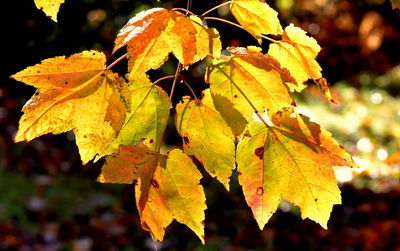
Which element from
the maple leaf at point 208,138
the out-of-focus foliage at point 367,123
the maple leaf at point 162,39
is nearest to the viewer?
the maple leaf at point 162,39

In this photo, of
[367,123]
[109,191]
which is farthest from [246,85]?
[367,123]

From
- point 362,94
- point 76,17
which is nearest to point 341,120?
point 362,94

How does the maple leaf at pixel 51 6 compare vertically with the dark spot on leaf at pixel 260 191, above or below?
above

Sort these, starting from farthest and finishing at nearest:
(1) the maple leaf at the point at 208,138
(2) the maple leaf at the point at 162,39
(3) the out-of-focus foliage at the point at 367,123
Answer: (3) the out-of-focus foliage at the point at 367,123 < (1) the maple leaf at the point at 208,138 < (2) the maple leaf at the point at 162,39

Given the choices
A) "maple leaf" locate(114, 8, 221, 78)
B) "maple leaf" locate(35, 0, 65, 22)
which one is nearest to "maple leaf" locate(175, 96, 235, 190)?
"maple leaf" locate(114, 8, 221, 78)

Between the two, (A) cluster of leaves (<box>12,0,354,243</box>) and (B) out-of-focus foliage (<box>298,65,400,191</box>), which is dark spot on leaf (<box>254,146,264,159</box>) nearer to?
(A) cluster of leaves (<box>12,0,354,243</box>)

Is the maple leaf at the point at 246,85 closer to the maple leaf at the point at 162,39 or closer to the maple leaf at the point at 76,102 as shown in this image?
the maple leaf at the point at 162,39

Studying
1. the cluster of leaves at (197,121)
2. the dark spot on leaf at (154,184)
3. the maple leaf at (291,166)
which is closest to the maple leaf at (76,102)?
the cluster of leaves at (197,121)
